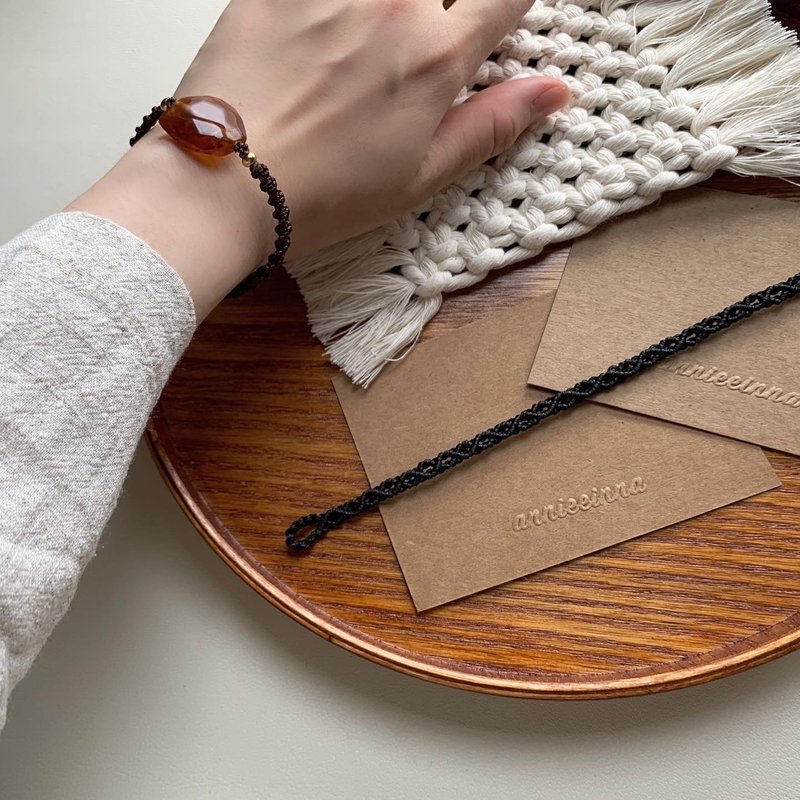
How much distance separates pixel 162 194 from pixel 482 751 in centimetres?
52

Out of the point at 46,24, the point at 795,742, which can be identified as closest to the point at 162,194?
the point at 46,24

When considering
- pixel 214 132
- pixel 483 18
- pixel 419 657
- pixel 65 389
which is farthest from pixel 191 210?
pixel 419 657

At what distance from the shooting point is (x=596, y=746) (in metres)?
0.66

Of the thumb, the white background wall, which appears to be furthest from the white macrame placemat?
the white background wall

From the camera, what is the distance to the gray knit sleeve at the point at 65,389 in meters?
0.51

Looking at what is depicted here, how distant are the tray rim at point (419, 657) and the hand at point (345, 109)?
0.52ft

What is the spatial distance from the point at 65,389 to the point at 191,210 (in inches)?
6.5

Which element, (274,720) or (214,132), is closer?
(214,132)

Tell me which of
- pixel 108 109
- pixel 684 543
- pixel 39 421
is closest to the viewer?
→ pixel 39 421

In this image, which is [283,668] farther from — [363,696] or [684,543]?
[684,543]

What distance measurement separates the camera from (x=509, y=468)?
2.12ft

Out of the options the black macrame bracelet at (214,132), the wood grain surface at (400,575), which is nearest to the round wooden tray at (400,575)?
the wood grain surface at (400,575)

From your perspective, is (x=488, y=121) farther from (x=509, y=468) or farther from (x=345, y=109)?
(x=509, y=468)

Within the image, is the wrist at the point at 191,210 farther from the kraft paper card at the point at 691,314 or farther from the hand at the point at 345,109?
the kraft paper card at the point at 691,314
